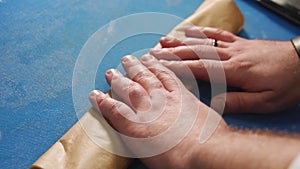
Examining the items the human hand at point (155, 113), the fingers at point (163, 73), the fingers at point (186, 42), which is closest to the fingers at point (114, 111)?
the human hand at point (155, 113)

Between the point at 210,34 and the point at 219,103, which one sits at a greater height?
the point at 210,34

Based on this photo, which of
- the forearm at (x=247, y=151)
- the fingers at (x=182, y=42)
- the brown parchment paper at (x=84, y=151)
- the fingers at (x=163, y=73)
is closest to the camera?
the forearm at (x=247, y=151)

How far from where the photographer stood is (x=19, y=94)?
655 millimetres

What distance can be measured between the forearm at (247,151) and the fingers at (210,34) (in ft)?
1.04

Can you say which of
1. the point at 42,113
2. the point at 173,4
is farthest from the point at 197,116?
the point at 173,4

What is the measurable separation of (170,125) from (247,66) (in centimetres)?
25

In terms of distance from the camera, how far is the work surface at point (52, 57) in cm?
60

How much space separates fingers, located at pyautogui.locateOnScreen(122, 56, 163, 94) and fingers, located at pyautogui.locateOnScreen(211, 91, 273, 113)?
0.45ft

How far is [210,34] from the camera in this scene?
2.42ft

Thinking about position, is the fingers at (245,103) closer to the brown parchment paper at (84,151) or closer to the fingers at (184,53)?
the fingers at (184,53)

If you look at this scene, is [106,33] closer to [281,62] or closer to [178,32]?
[178,32]

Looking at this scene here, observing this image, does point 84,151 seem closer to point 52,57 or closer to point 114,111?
point 114,111

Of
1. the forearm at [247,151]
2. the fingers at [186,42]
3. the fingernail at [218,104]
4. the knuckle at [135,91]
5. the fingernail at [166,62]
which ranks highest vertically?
the fingers at [186,42]

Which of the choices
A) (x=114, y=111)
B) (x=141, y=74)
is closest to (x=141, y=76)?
(x=141, y=74)
